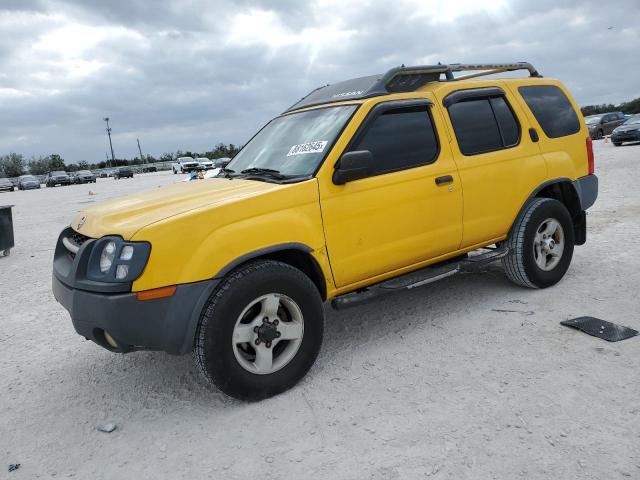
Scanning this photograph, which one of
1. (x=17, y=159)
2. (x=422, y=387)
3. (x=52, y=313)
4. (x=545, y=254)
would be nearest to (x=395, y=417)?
(x=422, y=387)

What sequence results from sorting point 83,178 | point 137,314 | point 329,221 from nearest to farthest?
point 137,314 < point 329,221 < point 83,178

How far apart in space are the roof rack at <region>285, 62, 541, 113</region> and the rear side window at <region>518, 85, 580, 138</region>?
403 mm

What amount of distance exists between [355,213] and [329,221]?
22cm

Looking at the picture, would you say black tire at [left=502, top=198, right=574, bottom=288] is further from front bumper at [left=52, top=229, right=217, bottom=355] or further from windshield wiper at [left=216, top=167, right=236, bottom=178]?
front bumper at [left=52, top=229, right=217, bottom=355]

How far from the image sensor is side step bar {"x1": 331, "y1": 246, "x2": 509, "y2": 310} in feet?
12.1

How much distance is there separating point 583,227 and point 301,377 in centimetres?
351

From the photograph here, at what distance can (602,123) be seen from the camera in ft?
96.6

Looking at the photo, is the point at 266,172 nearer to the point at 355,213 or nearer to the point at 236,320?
the point at 355,213

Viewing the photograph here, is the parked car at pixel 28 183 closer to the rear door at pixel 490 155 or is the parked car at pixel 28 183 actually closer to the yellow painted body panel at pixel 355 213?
the yellow painted body panel at pixel 355 213

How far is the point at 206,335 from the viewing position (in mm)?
3031

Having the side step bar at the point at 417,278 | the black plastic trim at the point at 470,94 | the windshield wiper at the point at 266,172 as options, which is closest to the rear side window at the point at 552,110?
the black plastic trim at the point at 470,94

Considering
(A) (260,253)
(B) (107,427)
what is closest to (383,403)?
(A) (260,253)

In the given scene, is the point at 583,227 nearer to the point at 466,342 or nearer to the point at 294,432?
the point at 466,342

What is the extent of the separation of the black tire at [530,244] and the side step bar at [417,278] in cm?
12
